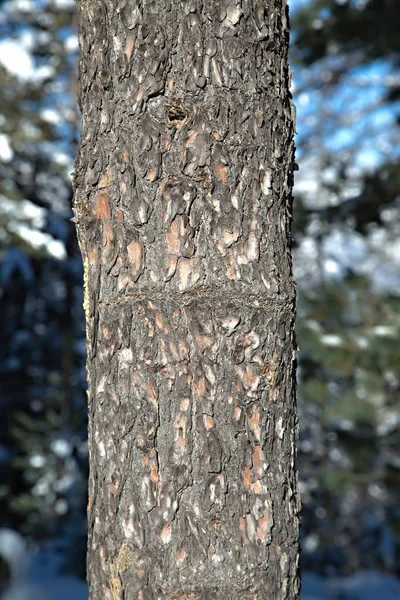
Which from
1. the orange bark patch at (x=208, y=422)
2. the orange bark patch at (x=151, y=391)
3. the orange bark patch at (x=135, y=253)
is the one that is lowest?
the orange bark patch at (x=208, y=422)

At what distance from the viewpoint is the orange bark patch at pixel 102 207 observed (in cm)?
115

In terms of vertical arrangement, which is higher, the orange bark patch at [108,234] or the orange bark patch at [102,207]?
the orange bark patch at [102,207]

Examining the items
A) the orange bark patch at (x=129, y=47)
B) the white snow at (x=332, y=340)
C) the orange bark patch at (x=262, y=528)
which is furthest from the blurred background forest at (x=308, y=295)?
the orange bark patch at (x=129, y=47)

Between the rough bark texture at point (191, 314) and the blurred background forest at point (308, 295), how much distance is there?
2515 mm

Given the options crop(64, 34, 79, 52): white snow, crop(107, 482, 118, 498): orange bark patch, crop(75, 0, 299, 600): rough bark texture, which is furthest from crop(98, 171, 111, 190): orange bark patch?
crop(64, 34, 79, 52): white snow

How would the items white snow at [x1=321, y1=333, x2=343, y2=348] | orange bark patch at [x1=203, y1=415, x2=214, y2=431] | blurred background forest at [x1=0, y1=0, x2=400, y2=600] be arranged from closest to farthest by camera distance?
orange bark patch at [x1=203, y1=415, x2=214, y2=431] → white snow at [x1=321, y1=333, x2=343, y2=348] → blurred background forest at [x1=0, y1=0, x2=400, y2=600]

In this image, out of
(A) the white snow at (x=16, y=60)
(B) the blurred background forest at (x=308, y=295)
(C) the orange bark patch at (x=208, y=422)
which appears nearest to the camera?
(C) the orange bark patch at (x=208, y=422)

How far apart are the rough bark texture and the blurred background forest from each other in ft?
8.25

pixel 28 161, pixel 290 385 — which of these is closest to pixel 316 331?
pixel 290 385

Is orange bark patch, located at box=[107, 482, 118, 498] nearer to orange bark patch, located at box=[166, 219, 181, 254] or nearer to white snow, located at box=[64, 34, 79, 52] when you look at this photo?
orange bark patch, located at box=[166, 219, 181, 254]

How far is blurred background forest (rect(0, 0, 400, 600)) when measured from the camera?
3898mm

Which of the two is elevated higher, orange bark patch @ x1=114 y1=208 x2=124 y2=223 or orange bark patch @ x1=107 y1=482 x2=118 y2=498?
orange bark patch @ x1=114 y1=208 x2=124 y2=223

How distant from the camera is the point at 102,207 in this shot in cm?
116

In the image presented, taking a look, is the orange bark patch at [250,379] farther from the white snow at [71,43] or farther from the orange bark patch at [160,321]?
the white snow at [71,43]
